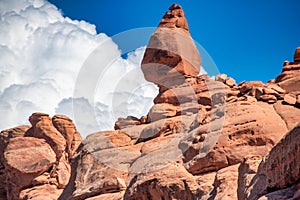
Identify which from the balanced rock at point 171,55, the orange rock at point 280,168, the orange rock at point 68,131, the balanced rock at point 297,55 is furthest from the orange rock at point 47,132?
the orange rock at point 280,168

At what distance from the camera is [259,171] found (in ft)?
53.0

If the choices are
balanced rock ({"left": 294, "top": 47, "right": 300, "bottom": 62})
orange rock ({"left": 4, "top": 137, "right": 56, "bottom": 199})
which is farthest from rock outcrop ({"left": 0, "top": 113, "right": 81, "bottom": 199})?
balanced rock ({"left": 294, "top": 47, "right": 300, "bottom": 62})

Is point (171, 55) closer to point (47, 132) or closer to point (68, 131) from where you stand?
point (68, 131)

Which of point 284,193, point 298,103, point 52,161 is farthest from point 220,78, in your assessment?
point 284,193

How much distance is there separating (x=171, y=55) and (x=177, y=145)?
20.5 metres

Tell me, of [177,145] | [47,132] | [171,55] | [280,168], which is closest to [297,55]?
[177,145]

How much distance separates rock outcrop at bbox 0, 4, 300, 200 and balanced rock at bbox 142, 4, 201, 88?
106mm

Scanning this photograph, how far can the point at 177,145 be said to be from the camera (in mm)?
28156

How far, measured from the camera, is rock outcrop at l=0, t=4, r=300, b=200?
18703 millimetres

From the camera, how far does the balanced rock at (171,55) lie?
151ft

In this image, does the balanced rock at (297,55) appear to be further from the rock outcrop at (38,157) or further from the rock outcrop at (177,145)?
the rock outcrop at (38,157)

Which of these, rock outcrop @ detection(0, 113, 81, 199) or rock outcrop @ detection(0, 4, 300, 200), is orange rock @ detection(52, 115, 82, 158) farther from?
rock outcrop @ detection(0, 4, 300, 200)

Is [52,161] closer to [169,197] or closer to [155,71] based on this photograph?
[155,71]

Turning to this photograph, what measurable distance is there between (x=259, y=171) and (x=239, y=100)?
40.4 feet
